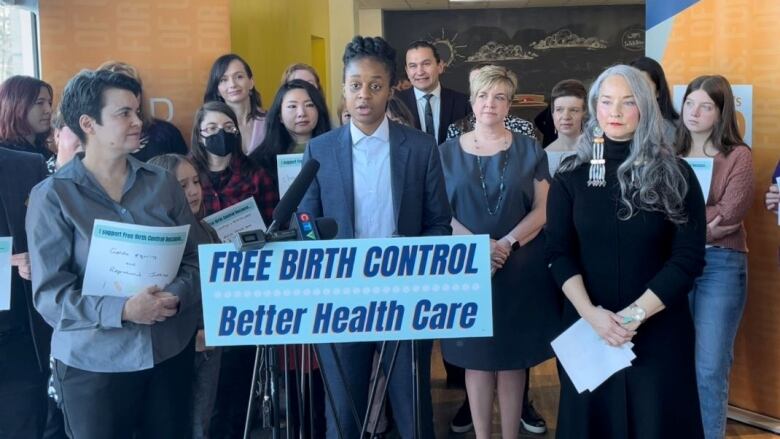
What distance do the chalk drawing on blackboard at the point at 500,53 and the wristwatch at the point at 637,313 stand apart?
38.3 feet

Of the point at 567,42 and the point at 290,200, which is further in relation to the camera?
the point at 567,42

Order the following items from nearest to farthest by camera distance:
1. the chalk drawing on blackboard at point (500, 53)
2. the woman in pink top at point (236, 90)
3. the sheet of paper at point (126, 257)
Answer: the sheet of paper at point (126, 257) < the woman in pink top at point (236, 90) < the chalk drawing on blackboard at point (500, 53)

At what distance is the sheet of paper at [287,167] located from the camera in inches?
132

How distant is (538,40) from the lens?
44.4 ft

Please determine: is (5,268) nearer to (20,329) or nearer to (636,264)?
(20,329)

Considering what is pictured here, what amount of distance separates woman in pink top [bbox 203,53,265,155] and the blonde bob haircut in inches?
51.3

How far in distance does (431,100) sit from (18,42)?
2.51 meters

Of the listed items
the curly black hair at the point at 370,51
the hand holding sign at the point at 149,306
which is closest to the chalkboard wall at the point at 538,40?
the curly black hair at the point at 370,51

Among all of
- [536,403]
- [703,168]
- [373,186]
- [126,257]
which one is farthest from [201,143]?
[536,403]

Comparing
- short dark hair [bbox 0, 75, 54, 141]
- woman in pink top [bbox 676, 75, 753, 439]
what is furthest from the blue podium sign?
short dark hair [bbox 0, 75, 54, 141]

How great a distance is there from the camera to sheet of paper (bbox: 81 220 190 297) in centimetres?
204

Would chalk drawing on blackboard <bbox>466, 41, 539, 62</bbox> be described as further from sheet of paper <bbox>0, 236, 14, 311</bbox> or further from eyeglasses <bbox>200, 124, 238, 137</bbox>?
sheet of paper <bbox>0, 236, 14, 311</bbox>

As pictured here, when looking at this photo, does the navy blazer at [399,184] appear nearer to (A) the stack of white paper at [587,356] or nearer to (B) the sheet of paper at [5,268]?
(A) the stack of white paper at [587,356]

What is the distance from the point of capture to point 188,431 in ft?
7.80
